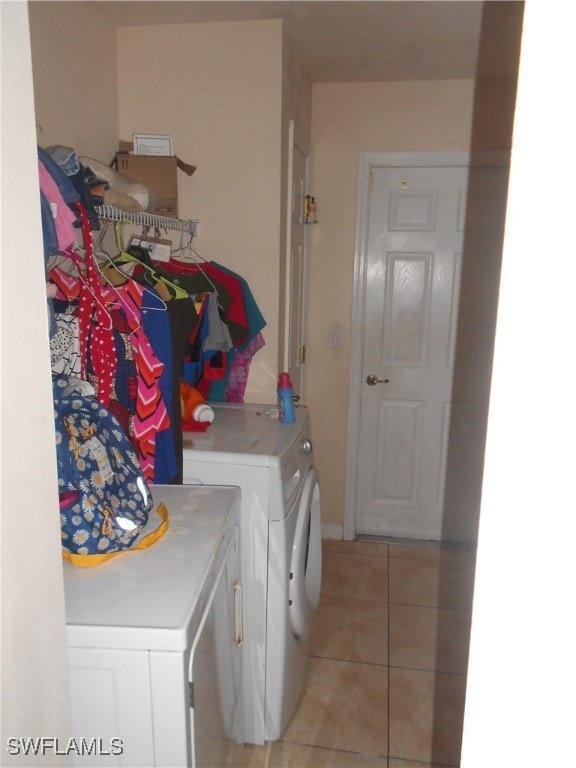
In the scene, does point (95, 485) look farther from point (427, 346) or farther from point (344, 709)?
point (427, 346)

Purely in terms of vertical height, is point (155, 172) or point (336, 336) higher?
point (155, 172)

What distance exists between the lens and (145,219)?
1.81 m

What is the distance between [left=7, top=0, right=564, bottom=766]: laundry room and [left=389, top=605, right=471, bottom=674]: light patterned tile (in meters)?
0.03

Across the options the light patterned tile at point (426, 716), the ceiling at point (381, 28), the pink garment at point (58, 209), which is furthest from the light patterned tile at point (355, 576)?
the ceiling at point (381, 28)

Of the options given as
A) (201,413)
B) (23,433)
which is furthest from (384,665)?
(23,433)

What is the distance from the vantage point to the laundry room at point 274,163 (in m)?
1.69

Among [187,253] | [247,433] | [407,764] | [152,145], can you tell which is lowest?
[407,764]

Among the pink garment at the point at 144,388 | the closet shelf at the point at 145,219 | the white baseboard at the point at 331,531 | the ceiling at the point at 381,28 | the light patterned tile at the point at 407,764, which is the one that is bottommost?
the light patterned tile at the point at 407,764

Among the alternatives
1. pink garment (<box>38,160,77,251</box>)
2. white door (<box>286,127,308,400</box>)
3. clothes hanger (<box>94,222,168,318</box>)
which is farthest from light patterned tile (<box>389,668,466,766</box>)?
pink garment (<box>38,160,77,251</box>)

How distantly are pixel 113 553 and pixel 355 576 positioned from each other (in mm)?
1909

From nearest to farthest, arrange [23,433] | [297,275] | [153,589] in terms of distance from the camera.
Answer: [23,433]
[153,589]
[297,275]

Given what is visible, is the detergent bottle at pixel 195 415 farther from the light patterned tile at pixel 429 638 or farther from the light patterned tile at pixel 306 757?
the light patterned tile at pixel 429 638

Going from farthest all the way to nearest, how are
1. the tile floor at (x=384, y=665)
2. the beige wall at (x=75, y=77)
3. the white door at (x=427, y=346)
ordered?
the white door at (x=427, y=346) → the tile floor at (x=384, y=665) → the beige wall at (x=75, y=77)

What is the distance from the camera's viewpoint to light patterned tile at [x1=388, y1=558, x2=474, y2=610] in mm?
2584
